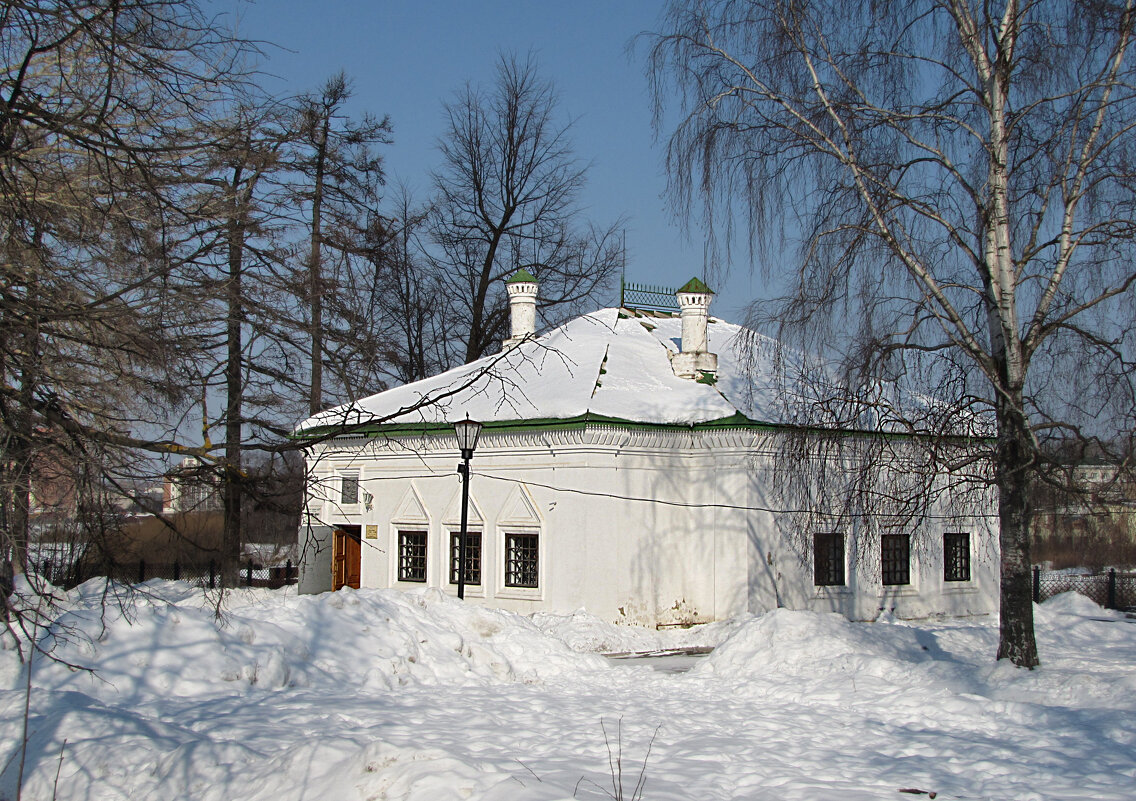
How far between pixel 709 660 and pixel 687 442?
6.31 metres

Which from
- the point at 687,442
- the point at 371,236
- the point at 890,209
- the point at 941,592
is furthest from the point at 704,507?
the point at 371,236

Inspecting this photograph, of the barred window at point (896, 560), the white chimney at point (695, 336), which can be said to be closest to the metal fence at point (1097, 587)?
the barred window at point (896, 560)

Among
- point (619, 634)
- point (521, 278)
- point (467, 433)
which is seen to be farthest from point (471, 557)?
point (521, 278)

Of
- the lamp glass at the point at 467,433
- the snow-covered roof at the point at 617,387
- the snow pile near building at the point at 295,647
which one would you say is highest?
the snow-covered roof at the point at 617,387

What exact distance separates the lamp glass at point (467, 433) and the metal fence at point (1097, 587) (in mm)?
15031

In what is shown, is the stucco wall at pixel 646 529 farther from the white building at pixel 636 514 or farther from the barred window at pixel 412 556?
the barred window at pixel 412 556

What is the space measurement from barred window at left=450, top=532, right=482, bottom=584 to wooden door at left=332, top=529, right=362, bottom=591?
10.9 ft

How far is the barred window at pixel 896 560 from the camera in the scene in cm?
2058

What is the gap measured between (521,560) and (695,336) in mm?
5700

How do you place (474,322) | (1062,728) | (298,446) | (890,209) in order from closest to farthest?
(298,446) < (1062,728) < (890,209) < (474,322)

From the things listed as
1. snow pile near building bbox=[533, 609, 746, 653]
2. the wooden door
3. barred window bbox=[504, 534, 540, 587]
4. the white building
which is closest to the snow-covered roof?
the white building

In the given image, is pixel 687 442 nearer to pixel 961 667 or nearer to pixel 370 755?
pixel 961 667

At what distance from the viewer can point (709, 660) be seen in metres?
14.2

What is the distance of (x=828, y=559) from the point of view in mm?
19938
